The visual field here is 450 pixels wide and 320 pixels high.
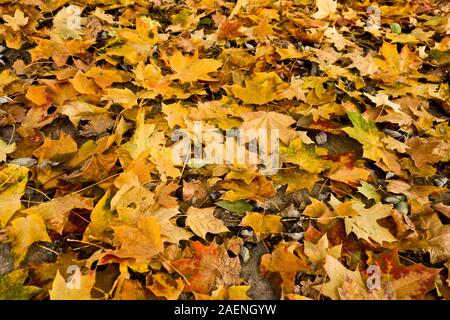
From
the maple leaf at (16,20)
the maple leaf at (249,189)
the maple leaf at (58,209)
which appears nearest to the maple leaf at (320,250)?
the maple leaf at (249,189)

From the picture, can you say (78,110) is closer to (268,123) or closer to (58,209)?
(58,209)

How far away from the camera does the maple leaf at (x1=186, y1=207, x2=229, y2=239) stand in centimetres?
134

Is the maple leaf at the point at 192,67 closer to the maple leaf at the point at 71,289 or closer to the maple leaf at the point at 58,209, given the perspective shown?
the maple leaf at the point at 58,209

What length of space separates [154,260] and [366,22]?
2.30 meters

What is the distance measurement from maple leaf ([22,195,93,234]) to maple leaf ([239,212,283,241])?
58 cm

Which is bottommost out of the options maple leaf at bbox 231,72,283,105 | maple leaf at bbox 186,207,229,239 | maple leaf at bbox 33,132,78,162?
maple leaf at bbox 186,207,229,239

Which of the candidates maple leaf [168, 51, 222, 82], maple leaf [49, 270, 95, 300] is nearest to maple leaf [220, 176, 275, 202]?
maple leaf [49, 270, 95, 300]

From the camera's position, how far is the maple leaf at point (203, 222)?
134 cm

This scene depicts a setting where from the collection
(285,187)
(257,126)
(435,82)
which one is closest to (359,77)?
(435,82)

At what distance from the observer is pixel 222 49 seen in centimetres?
222

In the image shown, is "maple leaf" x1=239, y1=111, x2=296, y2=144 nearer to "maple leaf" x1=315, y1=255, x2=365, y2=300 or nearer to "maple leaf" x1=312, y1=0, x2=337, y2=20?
"maple leaf" x1=315, y1=255, x2=365, y2=300

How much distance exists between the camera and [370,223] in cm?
136

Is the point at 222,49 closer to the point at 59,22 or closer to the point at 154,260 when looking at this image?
the point at 59,22

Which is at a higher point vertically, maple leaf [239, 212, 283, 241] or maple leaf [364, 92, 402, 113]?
maple leaf [364, 92, 402, 113]
